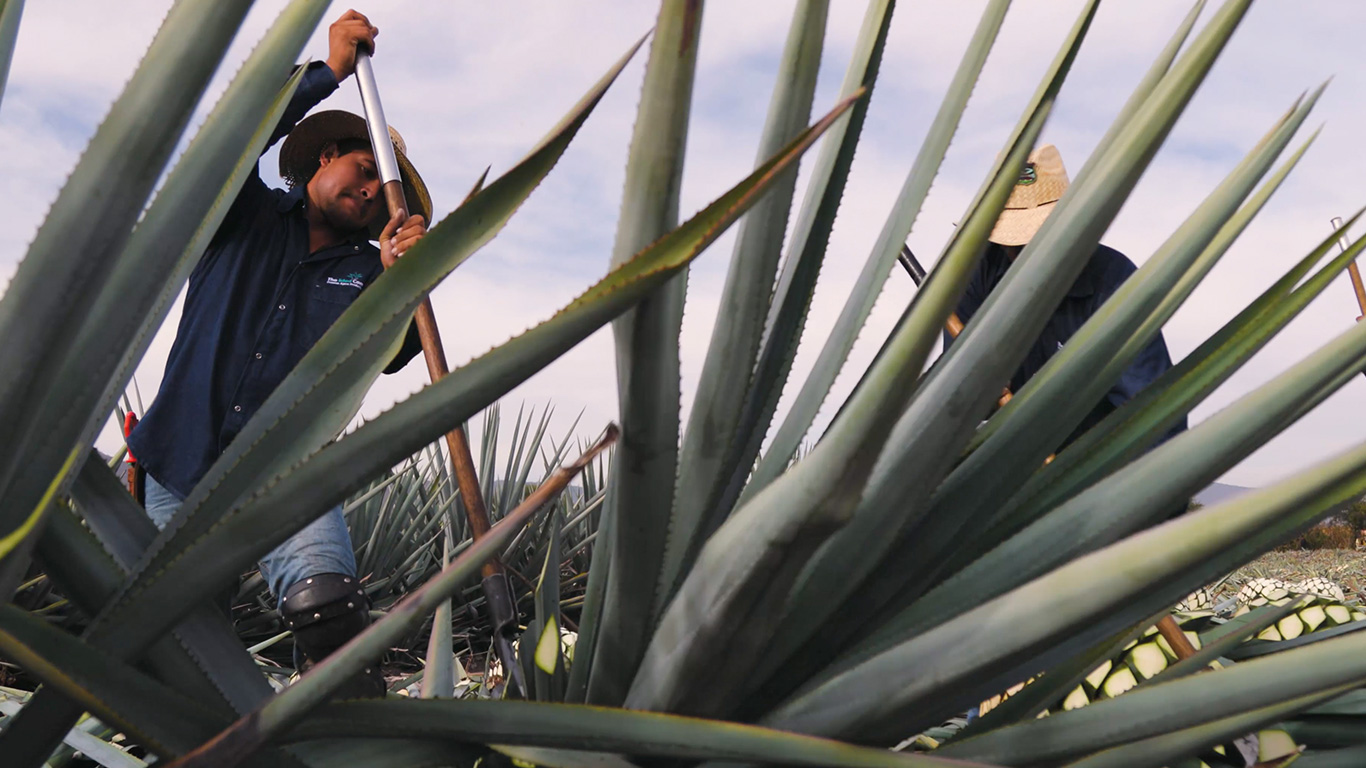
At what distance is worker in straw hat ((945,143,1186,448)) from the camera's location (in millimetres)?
2402

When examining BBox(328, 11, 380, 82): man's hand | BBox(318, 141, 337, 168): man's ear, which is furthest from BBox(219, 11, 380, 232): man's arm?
BBox(318, 141, 337, 168): man's ear

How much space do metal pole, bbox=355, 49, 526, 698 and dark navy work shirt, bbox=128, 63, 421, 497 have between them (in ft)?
0.68

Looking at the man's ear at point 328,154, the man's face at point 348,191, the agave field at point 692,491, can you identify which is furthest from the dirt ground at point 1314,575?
the agave field at point 692,491

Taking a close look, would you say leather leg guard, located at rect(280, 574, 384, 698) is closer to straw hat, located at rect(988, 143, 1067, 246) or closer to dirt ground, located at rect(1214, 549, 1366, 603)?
straw hat, located at rect(988, 143, 1067, 246)

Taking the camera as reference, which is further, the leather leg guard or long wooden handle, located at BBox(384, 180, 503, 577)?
the leather leg guard

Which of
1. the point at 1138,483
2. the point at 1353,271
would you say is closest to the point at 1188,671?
Result: the point at 1138,483

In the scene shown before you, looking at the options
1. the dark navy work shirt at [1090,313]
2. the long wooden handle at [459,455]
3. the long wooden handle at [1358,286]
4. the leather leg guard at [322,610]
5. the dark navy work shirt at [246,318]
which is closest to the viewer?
the long wooden handle at [459,455]

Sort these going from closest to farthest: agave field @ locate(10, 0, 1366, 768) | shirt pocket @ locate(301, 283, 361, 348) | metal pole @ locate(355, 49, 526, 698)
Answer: agave field @ locate(10, 0, 1366, 768) < metal pole @ locate(355, 49, 526, 698) < shirt pocket @ locate(301, 283, 361, 348)

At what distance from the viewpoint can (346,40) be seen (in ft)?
7.10

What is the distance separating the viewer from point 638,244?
0.52 metres

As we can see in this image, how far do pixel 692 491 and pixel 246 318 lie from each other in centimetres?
190

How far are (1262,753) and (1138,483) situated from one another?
657 mm

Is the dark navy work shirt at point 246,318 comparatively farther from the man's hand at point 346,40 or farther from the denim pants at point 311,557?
the denim pants at point 311,557

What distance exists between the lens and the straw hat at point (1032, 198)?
268 centimetres
